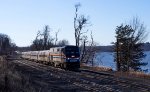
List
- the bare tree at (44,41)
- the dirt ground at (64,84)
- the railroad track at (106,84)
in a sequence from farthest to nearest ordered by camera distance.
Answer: the bare tree at (44,41)
the railroad track at (106,84)
the dirt ground at (64,84)

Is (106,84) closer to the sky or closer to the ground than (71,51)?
closer to the ground

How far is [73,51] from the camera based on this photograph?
45.4 m

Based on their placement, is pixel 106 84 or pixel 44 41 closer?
pixel 106 84

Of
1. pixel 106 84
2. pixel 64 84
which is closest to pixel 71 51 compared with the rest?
pixel 64 84

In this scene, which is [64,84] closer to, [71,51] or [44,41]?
[71,51]

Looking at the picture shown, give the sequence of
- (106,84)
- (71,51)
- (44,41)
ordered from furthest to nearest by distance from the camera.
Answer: (44,41) < (71,51) < (106,84)

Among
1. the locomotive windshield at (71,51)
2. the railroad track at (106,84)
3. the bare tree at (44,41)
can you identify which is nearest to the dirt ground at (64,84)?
the railroad track at (106,84)

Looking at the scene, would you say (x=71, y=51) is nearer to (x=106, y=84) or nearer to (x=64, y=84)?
(x=64, y=84)

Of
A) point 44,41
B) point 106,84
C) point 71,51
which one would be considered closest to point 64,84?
point 106,84

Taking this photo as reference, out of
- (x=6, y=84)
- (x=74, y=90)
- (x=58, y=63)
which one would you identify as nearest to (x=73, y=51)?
(x=58, y=63)

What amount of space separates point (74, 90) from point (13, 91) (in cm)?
569

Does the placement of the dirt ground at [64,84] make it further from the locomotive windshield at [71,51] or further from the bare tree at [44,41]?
the bare tree at [44,41]

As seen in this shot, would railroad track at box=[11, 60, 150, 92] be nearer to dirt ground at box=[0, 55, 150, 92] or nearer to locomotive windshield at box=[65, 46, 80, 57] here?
dirt ground at box=[0, 55, 150, 92]

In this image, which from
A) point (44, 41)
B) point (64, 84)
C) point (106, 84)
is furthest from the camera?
point (44, 41)
